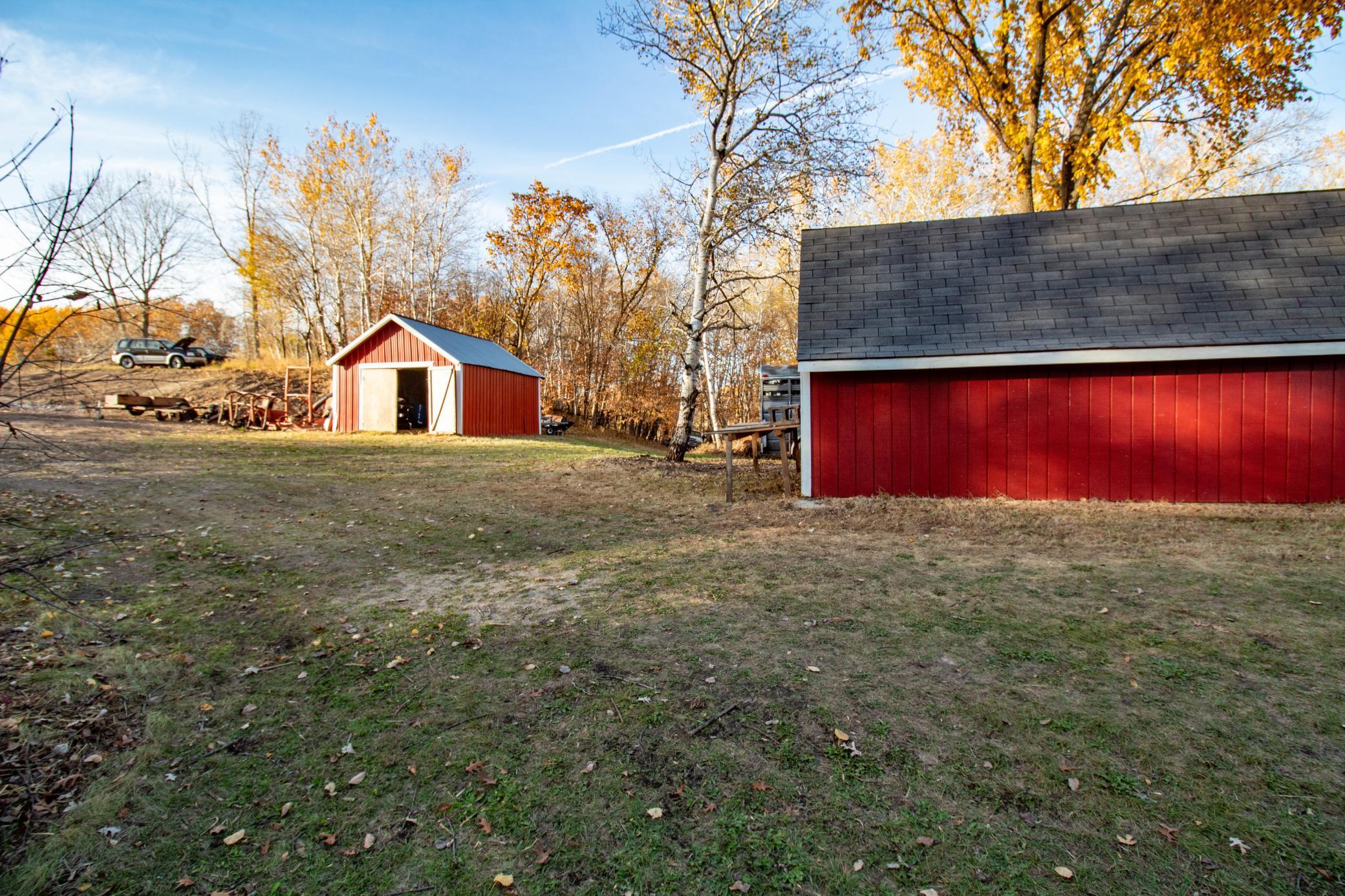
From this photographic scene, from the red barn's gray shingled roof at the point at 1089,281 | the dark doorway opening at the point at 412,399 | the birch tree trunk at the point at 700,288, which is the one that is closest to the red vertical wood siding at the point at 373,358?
the dark doorway opening at the point at 412,399

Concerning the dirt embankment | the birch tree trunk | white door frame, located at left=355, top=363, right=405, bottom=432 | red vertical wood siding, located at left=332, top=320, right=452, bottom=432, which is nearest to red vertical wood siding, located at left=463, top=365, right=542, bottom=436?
red vertical wood siding, located at left=332, top=320, right=452, bottom=432

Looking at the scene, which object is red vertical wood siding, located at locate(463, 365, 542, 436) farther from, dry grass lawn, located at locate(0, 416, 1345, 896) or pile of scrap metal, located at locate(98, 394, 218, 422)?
dry grass lawn, located at locate(0, 416, 1345, 896)

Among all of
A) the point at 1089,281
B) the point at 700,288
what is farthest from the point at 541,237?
the point at 1089,281

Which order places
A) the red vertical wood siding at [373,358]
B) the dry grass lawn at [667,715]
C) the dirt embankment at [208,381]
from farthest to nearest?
the dirt embankment at [208,381]
the red vertical wood siding at [373,358]
the dry grass lawn at [667,715]

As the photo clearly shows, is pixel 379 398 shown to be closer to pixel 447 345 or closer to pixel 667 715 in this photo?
pixel 447 345

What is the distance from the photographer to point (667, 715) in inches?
120

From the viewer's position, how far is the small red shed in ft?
60.7

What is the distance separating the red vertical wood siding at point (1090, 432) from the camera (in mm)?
7938

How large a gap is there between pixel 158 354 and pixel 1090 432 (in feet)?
106

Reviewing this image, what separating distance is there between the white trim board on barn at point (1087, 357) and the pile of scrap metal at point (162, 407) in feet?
65.1

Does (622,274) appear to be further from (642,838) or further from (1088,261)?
(642,838)

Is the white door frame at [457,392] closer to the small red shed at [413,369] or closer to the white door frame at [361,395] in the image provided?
the small red shed at [413,369]

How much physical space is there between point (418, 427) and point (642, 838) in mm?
21787

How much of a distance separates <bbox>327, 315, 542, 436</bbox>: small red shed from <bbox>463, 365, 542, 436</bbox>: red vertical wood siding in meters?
0.04
